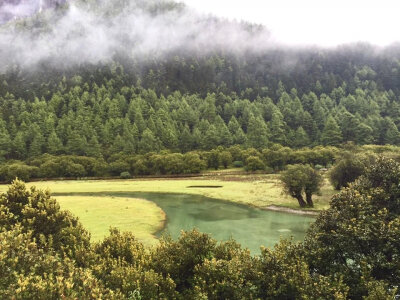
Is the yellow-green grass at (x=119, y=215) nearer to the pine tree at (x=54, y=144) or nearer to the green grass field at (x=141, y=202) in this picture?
the green grass field at (x=141, y=202)

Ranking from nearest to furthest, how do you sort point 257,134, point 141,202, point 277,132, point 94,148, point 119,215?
1. point 119,215
2. point 141,202
3. point 94,148
4. point 257,134
5. point 277,132

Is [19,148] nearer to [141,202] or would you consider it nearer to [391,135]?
[141,202]

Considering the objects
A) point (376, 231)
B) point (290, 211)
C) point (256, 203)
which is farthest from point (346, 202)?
point (256, 203)

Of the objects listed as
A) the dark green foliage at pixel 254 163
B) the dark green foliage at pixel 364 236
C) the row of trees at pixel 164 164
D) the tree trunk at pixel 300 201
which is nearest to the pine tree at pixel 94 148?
the row of trees at pixel 164 164

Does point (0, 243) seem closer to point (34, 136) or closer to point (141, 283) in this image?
point (141, 283)

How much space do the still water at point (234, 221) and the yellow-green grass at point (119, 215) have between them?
2.66 metres

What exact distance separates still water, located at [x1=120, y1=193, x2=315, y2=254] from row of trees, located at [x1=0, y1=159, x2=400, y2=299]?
58.7ft

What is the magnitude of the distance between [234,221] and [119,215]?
21.0 metres

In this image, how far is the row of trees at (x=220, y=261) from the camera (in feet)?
51.2

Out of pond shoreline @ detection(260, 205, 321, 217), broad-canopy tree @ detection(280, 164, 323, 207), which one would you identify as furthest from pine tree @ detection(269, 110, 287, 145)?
pond shoreline @ detection(260, 205, 321, 217)

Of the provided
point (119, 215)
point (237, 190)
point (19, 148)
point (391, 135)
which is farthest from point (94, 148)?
point (391, 135)

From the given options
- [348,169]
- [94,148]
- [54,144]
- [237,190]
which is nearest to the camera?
[348,169]

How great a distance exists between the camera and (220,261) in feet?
62.7

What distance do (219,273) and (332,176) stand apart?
63830mm
